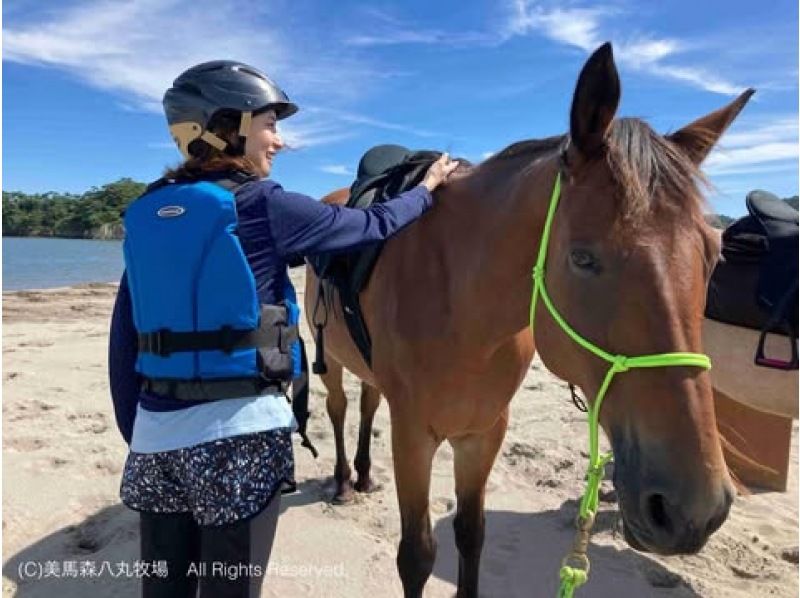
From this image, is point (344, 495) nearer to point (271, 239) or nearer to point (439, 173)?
point (439, 173)

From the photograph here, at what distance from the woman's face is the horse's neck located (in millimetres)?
785

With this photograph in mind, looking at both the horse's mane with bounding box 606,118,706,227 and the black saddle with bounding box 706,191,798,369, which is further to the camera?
the black saddle with bounding box 706,191,798,369

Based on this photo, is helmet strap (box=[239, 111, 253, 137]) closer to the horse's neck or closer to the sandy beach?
the horse's neck

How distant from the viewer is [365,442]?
4309mm

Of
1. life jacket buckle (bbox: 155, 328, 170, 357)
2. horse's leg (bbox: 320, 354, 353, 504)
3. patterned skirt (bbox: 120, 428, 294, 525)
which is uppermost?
life jacket buckle (bbox: 155, 328, 170, 357)

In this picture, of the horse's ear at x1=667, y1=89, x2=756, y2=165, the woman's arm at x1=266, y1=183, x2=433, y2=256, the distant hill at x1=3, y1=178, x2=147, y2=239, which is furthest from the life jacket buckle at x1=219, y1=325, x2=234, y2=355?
the distant hill at x1=3, y1=178, x2=147, y2=239

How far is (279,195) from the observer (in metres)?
1.74

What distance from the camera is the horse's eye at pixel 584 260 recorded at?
1.50 metres

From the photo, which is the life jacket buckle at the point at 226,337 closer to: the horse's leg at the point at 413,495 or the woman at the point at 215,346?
the woman at the point at 215,346

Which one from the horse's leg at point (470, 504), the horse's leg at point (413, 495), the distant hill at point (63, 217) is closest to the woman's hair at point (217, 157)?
the horse's leg at point (413, 495)

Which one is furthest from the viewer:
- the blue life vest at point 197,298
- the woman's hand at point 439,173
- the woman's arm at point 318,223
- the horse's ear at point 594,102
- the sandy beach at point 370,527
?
the sandy beach at point 370,527

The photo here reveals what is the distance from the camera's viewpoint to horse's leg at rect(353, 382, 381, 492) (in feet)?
13.9

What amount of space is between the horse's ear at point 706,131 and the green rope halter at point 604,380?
1.38 feet

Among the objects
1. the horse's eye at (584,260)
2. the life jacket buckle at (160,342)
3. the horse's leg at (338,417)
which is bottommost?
the horse's leg at (338,417)
